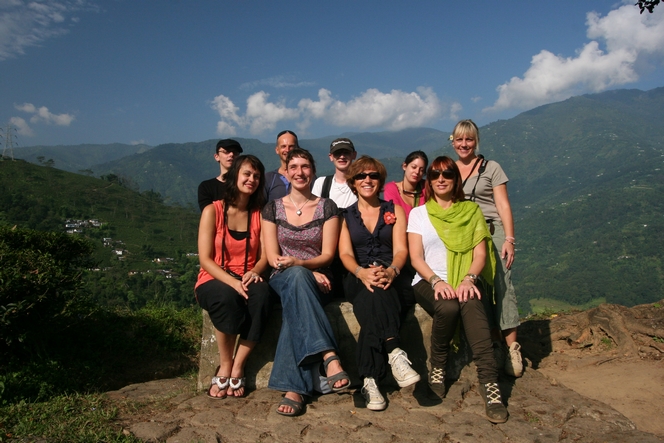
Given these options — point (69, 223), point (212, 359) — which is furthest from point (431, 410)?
point (69, 223)

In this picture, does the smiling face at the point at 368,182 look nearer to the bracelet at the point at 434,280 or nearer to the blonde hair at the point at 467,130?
the bracelet at the point at 434,280

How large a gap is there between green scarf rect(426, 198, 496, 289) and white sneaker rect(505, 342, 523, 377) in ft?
2.57

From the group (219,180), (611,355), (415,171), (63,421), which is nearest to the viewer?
(63,421)

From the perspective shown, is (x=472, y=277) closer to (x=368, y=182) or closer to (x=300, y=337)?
(x=368, y=182)

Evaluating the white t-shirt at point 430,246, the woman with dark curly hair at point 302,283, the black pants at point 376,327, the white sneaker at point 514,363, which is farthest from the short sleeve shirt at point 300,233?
the white sneaker at point 514,363

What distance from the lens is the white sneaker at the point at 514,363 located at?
437 cm

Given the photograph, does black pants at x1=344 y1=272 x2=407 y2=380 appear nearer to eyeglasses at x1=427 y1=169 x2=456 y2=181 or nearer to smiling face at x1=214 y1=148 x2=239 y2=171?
eyeglasses at x1=427 y1=169 x2=456 y2=181

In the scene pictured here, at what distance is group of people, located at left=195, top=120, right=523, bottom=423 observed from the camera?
3.64 m

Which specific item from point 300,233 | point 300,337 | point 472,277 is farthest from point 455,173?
point 300,337

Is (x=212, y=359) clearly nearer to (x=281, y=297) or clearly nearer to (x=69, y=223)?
(x=281, y=297)

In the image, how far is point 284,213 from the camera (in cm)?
421

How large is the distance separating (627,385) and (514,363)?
3.66 feet

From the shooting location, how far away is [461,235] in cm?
410

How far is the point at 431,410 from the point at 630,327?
3356 millimetres
